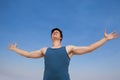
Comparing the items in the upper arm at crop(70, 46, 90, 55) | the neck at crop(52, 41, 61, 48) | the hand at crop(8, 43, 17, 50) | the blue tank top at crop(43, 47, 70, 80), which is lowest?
the blue tank top at crop(43, 47, 70, 80)

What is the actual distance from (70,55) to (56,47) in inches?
17.4

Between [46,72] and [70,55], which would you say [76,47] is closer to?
[70,55]

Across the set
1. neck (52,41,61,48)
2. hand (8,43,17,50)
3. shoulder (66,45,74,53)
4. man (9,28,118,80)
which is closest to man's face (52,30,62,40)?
man (9,28,118,80)

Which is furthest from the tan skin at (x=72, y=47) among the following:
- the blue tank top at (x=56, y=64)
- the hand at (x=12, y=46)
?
the hand at (x=12, y=46)

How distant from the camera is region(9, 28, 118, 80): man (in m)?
7.25

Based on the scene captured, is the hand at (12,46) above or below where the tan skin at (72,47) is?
above

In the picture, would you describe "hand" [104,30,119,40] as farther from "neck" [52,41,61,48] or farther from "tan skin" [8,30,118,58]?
"neck" [52,41,61,48]

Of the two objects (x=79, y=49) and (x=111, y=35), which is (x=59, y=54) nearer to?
(x=79, y=49)

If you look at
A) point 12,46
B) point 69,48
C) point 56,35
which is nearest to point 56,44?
point 56,35

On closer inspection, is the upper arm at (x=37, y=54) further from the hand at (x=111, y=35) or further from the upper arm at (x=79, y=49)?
the hand at (x=111, y=35)

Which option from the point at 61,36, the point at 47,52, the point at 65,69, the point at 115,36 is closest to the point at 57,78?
the point at 65,69

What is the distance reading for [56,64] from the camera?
287 inches

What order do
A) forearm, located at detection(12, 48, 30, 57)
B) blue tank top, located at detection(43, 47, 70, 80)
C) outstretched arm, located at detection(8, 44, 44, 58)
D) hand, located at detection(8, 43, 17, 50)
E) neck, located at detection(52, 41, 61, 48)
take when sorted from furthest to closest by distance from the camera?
hand, located at detection(8, 43, 17, 50), forearm, located at detection(12, 48, 30, 57), outstretched arm, located at detection(8, 44, 44, 58), neck, located at detection(52, 41, 61, 48), blue tank top, located at detection(43, 47, 70, 80)

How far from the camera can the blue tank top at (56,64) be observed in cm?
723
